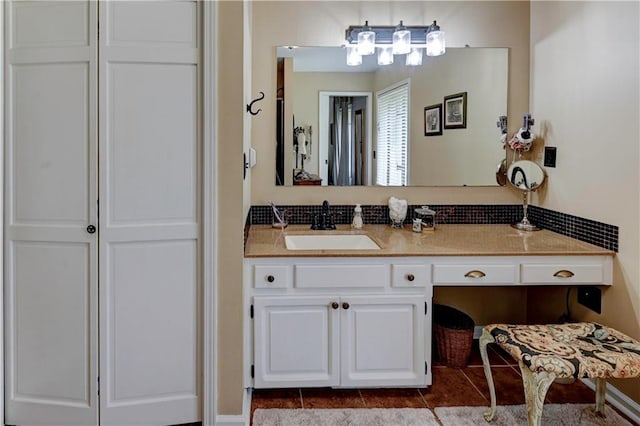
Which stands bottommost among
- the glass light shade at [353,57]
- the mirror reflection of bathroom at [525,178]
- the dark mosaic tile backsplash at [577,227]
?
the dark mosaic tile backsplash at [577,227]

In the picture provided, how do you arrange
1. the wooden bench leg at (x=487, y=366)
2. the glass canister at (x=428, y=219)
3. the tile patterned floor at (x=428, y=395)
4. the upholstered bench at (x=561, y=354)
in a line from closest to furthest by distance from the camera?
the upholstered bench at (x=561, y=354) < the wooden bench leg at (x=487, y=366) < the tile patterned floor at (x=428, y=395) < the glass canister at (x=428, y=219)

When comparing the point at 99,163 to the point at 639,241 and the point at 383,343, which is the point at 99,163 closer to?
the point at 383,343

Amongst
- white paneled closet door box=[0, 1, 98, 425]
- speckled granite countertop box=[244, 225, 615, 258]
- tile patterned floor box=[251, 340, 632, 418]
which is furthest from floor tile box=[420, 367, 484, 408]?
white paneled closet door box=[0, 1, 98, 425]

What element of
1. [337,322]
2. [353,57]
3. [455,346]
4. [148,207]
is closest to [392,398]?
[337,322]

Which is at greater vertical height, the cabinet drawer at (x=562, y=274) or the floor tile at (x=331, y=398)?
the cabinet drawer at (x=562, y=274)

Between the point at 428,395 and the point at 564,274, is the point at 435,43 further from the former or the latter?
the point at 428,395

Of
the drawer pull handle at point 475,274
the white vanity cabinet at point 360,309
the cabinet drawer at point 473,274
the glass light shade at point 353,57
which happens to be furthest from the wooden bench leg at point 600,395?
the glass light shade at point 353,57

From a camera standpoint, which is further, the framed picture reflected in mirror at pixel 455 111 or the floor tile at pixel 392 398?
the framed picture reflected in mirror at pixel 455 111

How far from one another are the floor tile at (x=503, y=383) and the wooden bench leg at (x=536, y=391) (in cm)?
59

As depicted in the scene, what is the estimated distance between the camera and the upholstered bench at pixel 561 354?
6.35 feet

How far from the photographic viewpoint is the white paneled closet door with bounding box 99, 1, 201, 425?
6.85 ft

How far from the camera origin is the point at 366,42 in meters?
3.12

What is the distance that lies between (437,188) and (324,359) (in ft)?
4.54

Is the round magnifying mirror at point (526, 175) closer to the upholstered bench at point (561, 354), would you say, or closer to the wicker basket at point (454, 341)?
the wicker basket at point (454, 341)
